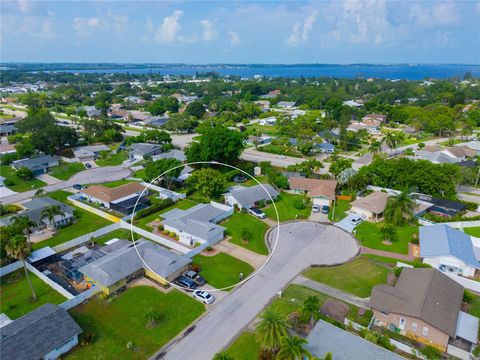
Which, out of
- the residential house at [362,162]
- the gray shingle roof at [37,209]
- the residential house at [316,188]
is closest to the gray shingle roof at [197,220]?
the gray shingle roof at [37,209]

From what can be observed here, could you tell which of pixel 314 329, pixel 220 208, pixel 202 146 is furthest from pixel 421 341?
pixel 202 146

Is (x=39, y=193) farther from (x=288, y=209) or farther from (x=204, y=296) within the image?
(x=288, y=209)

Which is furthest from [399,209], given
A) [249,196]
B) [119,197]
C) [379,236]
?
[119,197]

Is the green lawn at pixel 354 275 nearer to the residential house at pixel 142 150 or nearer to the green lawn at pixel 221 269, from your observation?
the green lawn at pixel 221 269

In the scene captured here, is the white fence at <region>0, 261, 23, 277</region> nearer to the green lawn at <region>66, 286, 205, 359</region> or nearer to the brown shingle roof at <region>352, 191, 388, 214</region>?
the green lawn at <region>66, 286, 205, 359</region>

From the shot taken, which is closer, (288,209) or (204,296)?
(204,296)

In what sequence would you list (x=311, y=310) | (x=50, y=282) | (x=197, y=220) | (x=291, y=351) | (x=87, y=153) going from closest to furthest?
1. (x=291, y=351)
2. (x=311, y=310)
3. (x=50, y=282)
4. (x=197, y=220)
5. (x=87, y=153)

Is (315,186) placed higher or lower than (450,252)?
lower
